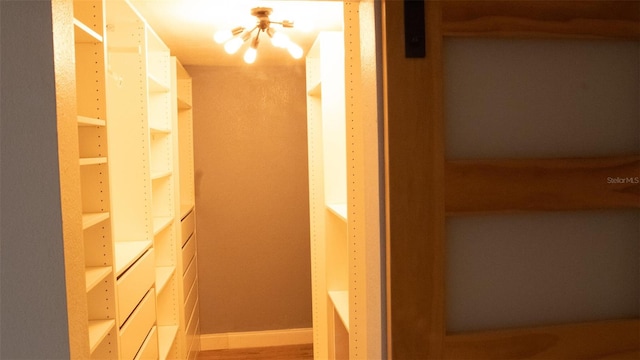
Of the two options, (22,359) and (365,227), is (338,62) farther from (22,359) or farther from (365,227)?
(22,359)

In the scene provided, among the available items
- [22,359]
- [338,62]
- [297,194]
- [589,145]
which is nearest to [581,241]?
[589,145]

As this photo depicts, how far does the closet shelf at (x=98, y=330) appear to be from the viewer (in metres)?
1.67

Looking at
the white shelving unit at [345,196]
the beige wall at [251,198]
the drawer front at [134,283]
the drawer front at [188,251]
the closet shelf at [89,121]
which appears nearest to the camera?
the white shelving unit at [345,196]

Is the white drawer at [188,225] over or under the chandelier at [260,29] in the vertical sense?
under

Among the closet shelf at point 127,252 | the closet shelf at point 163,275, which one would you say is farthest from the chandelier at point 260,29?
the closet shelf at point 163,275

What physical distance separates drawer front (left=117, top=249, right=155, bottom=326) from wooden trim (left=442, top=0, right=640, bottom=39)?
1.59 m

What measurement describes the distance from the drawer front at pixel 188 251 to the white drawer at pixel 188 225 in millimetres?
54

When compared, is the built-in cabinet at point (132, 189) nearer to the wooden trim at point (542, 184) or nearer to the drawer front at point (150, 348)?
the drawer front at point (150, 348)

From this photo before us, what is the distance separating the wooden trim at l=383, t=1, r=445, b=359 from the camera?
3.62 feet

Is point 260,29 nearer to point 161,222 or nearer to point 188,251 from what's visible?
point 161,222

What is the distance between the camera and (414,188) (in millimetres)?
1115

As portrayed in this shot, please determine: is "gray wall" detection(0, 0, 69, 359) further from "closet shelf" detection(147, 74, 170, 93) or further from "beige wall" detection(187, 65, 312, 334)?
"beige wall" detection(187, 65, 312, 334)

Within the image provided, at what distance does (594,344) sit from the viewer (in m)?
1.19

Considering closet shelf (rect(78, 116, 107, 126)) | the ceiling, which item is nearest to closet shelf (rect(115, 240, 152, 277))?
closet shelf (rect(78, 116, 107, 126))
